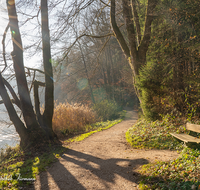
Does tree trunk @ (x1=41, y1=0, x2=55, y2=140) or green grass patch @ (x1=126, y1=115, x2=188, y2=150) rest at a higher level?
tree trunk @ (x1=41, y1=0, x2=55, y2=140)

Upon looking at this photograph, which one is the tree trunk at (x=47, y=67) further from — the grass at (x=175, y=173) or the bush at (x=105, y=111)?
the bush at (x=105, y=111)

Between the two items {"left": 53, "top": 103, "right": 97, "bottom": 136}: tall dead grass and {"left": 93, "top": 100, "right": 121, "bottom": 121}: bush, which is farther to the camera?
{"left": 93, "top": 100, "right": 121, "bottom": 121}: bush

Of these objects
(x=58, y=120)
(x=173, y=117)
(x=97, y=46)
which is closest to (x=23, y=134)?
(x=58, y=120)

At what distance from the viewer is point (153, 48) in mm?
9422

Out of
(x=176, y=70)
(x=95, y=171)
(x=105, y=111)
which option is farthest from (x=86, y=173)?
(x=105, y=111)

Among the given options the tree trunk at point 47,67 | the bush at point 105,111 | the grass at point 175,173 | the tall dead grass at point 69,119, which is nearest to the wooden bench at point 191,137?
the grass at point 175,173

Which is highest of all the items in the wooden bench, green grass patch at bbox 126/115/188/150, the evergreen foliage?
the evergreen foliage

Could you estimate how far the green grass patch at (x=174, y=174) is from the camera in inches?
100

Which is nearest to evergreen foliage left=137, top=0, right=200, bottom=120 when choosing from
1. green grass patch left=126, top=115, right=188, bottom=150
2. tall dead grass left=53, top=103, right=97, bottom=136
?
green grass patch left=126, top=115, right=188, bottom=150

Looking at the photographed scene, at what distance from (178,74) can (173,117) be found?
1.81 meters

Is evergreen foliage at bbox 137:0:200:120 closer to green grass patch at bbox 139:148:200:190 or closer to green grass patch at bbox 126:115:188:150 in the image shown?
green grass patch at bbox 126:115:188:150

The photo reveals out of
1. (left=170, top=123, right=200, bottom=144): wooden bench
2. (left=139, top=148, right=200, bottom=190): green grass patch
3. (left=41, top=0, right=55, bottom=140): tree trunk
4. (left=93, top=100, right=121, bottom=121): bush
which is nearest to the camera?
(left=139, top=148, right=200, bottom=190): green grass patch

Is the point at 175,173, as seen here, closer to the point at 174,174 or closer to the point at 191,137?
the point at 174,174

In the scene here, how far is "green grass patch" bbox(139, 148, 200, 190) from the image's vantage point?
2547mm
